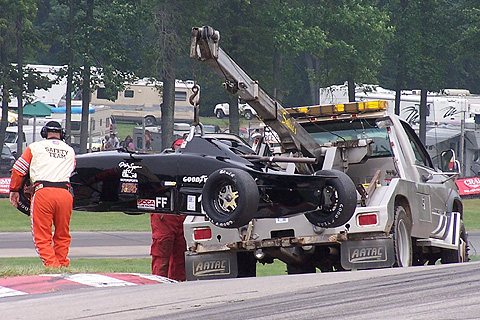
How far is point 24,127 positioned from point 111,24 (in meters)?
4.74

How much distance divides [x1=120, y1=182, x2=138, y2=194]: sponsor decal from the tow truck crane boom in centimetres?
147

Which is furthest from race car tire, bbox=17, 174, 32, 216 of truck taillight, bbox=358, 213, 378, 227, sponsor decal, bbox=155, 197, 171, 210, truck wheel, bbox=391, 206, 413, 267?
truck wheel, bbox=391, 206, 413, 267

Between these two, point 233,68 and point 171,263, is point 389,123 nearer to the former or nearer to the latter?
point 233,68

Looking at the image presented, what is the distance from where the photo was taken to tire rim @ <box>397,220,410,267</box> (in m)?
9.88

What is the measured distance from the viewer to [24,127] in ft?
98.8

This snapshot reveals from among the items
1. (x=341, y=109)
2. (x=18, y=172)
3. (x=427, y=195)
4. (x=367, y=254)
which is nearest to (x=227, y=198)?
(x=367, y=254)

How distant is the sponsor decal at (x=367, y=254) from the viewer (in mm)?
9516

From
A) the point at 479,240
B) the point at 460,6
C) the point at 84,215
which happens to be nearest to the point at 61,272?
the point at 479,240

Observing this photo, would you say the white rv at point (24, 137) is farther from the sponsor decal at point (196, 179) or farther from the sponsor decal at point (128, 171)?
the sponsor decal at point (196, 179)

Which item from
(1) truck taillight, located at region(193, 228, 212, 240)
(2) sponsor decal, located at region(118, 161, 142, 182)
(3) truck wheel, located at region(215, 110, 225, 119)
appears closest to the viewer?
(2) sponsor decal, located at region(118, 161, 142, 182)

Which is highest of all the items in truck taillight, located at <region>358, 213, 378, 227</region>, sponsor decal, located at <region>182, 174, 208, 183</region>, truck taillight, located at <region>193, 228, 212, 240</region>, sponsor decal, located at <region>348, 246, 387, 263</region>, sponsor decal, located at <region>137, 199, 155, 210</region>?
sponsor decal, located at <region>182, 174, 208, 183</region>

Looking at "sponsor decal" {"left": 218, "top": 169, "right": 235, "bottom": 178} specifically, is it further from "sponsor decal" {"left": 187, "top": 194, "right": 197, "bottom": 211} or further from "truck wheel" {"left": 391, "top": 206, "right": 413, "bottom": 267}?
"truck wheel" {"left": 391, "top": 206, "right": 413, "bottom": 267}

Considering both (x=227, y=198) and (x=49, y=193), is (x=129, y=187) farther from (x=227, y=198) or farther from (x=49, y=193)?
(x=227, y=198)

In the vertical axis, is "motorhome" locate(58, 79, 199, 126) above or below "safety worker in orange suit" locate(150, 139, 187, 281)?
above
